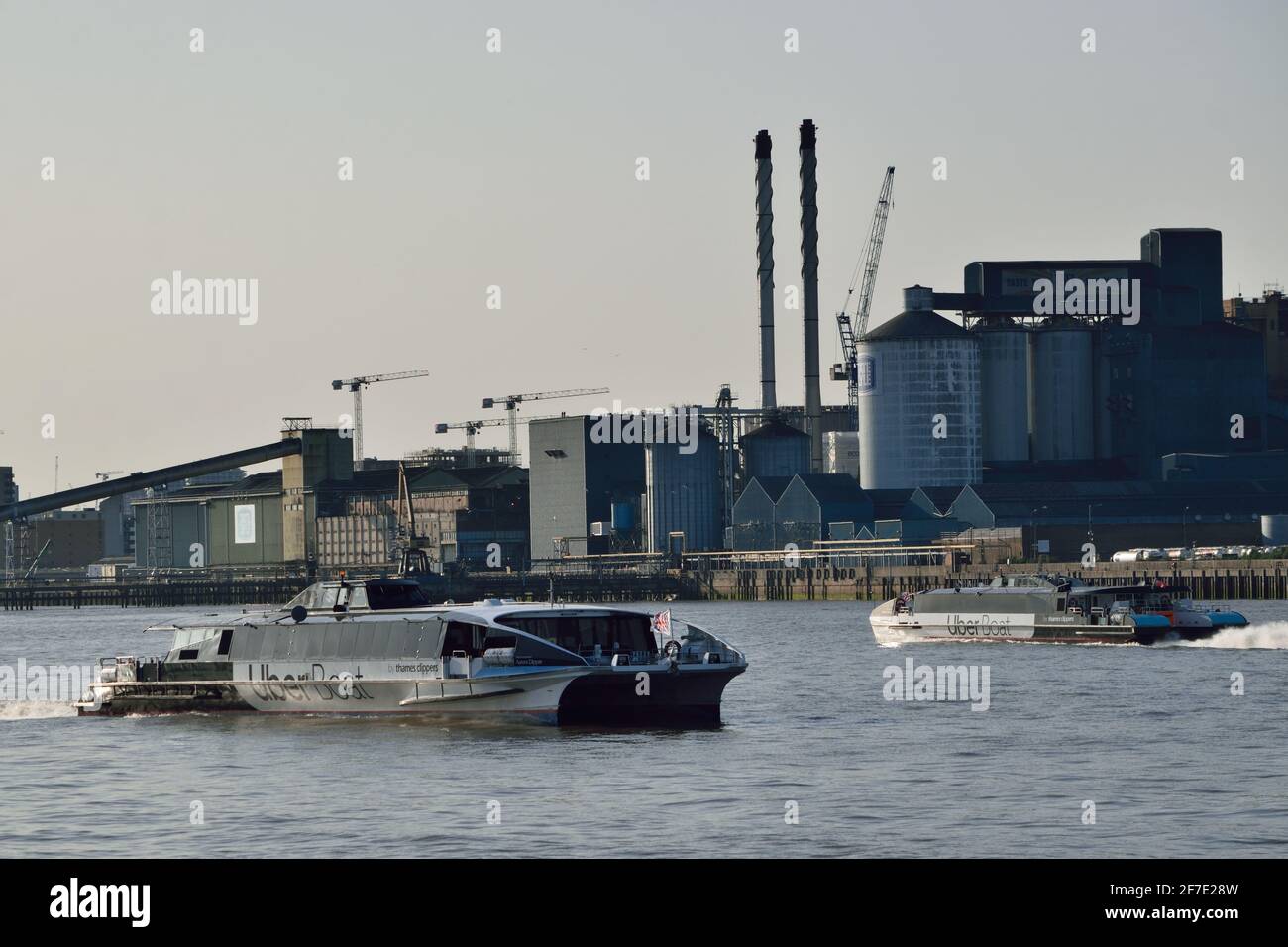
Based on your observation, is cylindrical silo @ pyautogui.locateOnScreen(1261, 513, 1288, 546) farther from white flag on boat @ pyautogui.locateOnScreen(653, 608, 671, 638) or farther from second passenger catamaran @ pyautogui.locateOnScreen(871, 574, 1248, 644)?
white flag on boat @ pyautogui.locateOnScreen(653, 608, 671, 638)

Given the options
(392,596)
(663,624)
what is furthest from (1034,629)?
(392,596)

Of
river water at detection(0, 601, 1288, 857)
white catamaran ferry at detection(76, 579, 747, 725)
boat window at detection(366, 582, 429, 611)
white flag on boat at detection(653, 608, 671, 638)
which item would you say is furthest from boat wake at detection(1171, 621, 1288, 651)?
boat window at detection(366, 582, 429, 611)

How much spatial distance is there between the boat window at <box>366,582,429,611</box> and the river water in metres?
3.54

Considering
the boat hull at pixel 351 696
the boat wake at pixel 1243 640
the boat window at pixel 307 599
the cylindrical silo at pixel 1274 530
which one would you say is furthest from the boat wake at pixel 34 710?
the cylindrical silo at pixel 1274 530

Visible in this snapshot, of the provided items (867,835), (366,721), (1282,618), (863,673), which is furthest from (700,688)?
(1282,618)

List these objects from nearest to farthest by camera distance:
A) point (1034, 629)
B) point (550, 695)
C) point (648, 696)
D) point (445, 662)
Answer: point (550, 695) → point (648, 696) → point (445, 662) → point (1034, 629)

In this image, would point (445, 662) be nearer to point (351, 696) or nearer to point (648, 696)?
point (351, 696)

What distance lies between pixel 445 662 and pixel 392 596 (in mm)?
5474

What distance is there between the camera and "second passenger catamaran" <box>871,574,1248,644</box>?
91.6m

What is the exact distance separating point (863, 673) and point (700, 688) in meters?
26.0

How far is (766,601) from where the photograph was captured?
19425cm

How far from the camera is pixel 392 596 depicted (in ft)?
180
